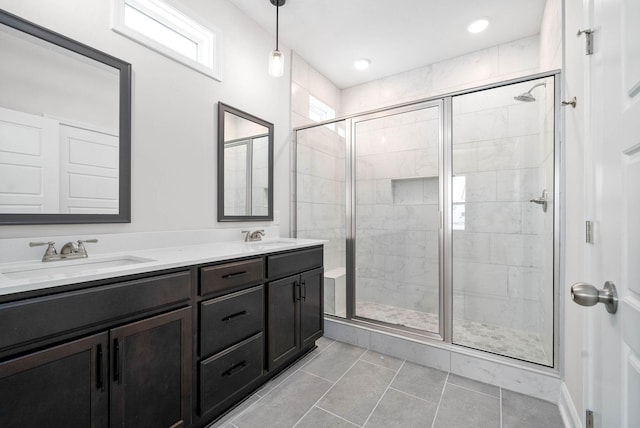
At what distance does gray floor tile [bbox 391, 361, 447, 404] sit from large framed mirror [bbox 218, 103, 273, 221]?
64.9 inches

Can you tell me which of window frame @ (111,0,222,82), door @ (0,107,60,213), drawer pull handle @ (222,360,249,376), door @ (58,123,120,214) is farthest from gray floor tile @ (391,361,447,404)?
window frame @ (111,0,222,82)

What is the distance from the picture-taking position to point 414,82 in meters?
3.30

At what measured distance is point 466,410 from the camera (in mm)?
1647

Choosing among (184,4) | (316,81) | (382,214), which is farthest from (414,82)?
(184,4)

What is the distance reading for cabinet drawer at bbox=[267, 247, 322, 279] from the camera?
74.6 inches

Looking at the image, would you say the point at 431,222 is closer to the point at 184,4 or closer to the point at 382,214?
the point at 382,214

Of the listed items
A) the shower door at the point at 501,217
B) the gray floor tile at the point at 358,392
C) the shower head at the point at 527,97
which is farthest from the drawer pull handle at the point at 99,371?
the shower head at the point at 527,97

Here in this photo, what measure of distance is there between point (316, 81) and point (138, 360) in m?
3.12

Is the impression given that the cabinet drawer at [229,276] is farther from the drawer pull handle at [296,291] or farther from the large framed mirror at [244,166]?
the large framed mirror at [244,166]

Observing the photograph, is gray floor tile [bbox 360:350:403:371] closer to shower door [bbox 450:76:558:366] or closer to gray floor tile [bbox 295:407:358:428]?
shower door [bbox 450:76:558:366]

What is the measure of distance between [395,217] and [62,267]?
8.76 ft

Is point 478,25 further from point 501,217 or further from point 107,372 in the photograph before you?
point 107,372

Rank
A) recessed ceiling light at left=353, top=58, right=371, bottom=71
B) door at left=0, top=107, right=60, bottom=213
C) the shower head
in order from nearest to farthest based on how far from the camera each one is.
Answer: door at left=0, top=107, right=60, bottom=213 < the shower head < recessed ceiling light at left=353, top=58, right=371, bottom=71

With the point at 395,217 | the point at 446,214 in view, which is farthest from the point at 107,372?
the point at 395,217
